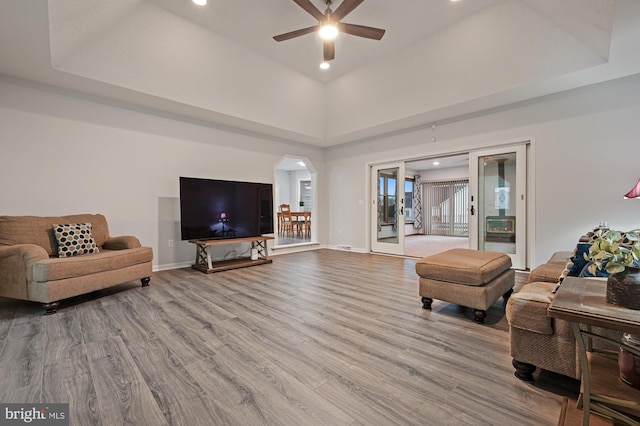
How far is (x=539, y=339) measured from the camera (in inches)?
62.3

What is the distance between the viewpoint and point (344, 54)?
507 centimetres

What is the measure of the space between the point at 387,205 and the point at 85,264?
213 inches

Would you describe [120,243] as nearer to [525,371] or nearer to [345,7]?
[345,7]

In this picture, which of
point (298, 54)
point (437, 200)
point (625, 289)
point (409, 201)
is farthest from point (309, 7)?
point (437, 200)

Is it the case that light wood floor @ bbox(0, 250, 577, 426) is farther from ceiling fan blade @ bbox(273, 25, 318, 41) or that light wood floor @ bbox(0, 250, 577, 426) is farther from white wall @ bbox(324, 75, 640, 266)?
ceiling fan blade @ bbox(273, 25, 318, 41)

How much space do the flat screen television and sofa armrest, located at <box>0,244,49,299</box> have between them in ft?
5.74

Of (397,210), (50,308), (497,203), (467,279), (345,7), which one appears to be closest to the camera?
(467,279)

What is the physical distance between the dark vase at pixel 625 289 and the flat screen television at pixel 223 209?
468 cm

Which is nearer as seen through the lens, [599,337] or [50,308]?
[599,337]

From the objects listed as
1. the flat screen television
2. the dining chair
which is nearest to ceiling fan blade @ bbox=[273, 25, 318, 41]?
the flat screen television

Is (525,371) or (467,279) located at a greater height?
(467,279)

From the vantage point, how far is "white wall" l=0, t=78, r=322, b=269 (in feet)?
11.6

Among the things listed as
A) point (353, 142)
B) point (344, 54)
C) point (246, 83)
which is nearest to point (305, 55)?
point (344, 54)

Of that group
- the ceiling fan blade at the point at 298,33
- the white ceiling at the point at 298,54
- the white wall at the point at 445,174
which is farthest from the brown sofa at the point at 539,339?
the white wall at the point at 445,174
